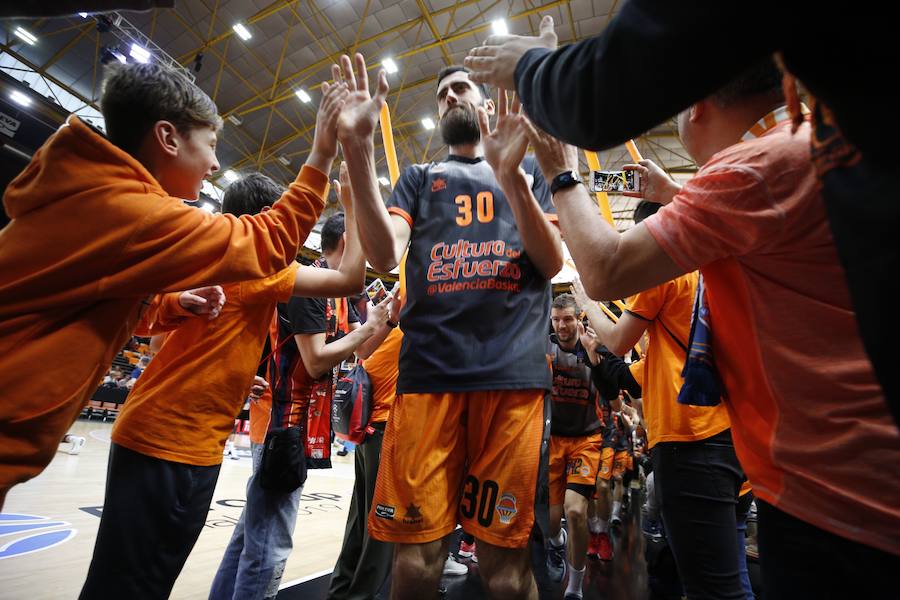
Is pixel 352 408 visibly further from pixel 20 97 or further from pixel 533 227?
pixel 20 97

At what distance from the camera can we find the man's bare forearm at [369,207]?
4.80 feet

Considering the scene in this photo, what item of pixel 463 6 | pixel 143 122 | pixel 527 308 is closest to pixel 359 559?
Answer: pixel 527 308

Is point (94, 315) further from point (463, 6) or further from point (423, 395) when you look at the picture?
point (463, 6)

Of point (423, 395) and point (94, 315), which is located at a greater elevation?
point (94, 315)

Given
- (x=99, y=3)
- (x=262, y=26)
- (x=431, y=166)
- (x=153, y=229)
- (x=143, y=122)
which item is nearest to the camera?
(x=99, y=3)

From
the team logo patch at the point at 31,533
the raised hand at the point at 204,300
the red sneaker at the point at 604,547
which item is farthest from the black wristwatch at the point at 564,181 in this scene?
the red sneaker at the point at 604,547

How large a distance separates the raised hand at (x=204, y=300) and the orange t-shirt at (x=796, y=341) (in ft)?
4.53

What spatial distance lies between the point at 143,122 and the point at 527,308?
135cm

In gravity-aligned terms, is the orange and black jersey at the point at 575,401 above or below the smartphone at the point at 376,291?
→ below

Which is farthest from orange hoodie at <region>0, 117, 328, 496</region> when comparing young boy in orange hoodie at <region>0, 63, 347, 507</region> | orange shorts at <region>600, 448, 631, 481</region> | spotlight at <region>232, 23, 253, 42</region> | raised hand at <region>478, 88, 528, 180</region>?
spotlight at <region>232, 23, 253, 42</region>

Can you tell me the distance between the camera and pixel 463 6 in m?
10.4

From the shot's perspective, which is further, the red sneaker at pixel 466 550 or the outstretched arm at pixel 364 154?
the red sneaker at pixel 466 550

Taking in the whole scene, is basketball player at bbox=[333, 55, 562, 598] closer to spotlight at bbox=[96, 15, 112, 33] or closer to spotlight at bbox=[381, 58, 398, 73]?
spotlight at bbox=[381, 58, 398, 73]

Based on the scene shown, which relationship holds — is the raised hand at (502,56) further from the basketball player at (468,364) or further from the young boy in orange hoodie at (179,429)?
the young boy in orange hoodie at (179,429)
